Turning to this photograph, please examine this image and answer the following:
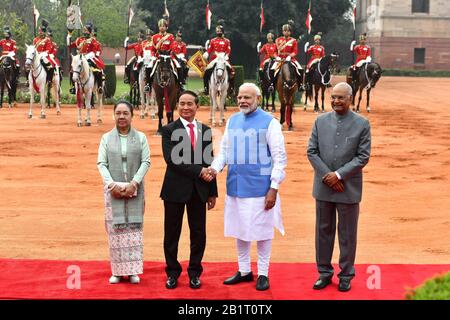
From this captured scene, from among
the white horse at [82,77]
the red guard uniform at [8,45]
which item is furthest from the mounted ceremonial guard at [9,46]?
the white horse at [82,77]

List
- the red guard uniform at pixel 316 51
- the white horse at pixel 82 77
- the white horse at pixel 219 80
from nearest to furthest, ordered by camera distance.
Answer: the white horse at pixel 82 77
the white horse at pixel 219 80
the red guard uniform at pixel 316 51

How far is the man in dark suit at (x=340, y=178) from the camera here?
7.59 metres

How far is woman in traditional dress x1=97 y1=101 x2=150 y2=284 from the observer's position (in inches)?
303

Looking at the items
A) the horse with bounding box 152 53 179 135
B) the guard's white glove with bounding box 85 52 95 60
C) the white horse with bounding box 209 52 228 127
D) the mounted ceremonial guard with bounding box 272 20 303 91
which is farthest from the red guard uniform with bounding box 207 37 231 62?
the guard's white glove with bounding box 85 52 95 60

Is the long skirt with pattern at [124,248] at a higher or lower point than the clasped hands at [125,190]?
lower

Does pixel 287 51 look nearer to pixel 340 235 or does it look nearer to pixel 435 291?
pixel 340 235

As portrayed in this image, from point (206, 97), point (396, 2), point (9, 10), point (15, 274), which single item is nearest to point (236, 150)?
point (15, 274)

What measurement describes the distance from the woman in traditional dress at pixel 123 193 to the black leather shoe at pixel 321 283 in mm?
1535

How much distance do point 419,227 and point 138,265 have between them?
14.6 feet

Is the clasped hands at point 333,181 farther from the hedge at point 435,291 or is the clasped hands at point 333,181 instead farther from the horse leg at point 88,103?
the horse leg at point 88,103

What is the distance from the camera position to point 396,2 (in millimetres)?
65750

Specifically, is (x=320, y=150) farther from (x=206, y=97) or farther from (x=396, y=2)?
(x=396, y=2)

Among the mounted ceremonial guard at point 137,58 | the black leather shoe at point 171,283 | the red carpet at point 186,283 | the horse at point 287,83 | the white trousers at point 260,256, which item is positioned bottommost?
the red carpet at point 186,283

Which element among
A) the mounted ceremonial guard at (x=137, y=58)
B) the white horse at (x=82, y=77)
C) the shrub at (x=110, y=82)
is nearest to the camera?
the white horse at (x=82, y=77)
